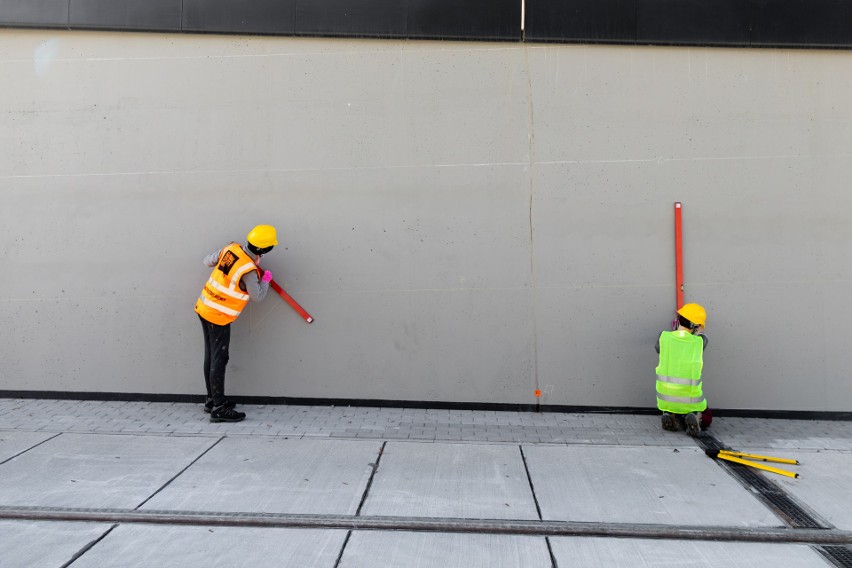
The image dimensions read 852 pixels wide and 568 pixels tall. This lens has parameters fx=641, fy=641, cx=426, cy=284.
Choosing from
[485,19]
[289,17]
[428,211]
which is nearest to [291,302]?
[428,211]

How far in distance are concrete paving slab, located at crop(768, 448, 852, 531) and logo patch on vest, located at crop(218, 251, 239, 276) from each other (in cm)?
477

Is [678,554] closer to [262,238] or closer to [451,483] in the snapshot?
[451,483]

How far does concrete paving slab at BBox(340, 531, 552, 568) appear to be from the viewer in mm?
3482

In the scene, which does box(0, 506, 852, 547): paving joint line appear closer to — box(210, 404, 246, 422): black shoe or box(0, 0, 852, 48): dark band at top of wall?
box(210, 404, 246, 422): black shoe

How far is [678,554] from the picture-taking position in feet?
11.9

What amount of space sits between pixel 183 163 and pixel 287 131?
114cm

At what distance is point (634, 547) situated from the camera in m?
3.69

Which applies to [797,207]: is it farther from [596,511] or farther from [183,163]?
[183,163]

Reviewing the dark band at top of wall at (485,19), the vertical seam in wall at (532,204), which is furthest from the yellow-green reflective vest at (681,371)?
the dark band at top of wall at (485,19)

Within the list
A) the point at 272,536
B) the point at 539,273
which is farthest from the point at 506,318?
the point at 272,536

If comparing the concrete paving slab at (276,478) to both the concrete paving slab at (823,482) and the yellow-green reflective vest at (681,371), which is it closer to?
the yellow-green reflective vest at (681,371)

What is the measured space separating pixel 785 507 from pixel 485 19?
505 centimetres

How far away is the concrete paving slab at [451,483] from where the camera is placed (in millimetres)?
4148

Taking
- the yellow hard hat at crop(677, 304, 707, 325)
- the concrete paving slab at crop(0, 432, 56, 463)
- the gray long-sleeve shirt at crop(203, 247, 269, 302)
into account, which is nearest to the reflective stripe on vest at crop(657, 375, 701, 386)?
the yellow hard hat at crop(677, 304, 707, 325)
